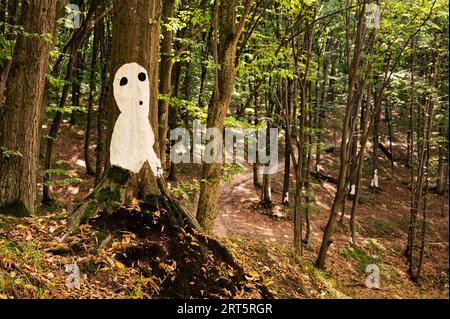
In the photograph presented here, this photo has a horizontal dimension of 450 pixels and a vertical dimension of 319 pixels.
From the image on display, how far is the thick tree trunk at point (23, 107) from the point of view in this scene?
6130mm

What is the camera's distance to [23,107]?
6242 mm

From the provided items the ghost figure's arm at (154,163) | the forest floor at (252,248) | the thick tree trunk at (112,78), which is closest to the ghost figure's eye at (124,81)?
the thick tree trunk at (112,78)

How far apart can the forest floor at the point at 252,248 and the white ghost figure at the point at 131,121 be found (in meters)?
0.89

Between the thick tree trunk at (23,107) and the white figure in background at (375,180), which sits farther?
the white figure in background at (375,180)

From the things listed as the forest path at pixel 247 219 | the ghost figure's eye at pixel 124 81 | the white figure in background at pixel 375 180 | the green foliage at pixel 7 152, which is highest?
the ghost figure's eye at pixel 124 81

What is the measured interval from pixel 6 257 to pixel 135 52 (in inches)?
103

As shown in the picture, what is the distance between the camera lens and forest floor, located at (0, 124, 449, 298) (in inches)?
156

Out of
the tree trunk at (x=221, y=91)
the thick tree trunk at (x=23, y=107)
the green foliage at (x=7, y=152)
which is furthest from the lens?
the tree trunk at (x=221, y=91)

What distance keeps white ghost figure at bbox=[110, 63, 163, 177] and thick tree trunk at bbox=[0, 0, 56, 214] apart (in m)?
2.16

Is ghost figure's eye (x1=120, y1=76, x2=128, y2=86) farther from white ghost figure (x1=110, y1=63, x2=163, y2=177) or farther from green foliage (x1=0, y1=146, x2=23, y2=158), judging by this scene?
green foliage (x1=0, y1=146, x2=23, y2=158)

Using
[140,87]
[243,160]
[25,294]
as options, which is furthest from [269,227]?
A: [25,294]

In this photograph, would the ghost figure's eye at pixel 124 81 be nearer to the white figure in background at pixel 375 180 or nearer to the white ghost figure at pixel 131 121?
the white ghost figure at pixel 131 121

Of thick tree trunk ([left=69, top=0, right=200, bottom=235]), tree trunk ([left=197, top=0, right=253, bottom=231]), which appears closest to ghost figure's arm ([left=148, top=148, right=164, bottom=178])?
thick tree trunk ([left=69, top=0, right=200, bottom=235])

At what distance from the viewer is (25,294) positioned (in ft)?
11.2
